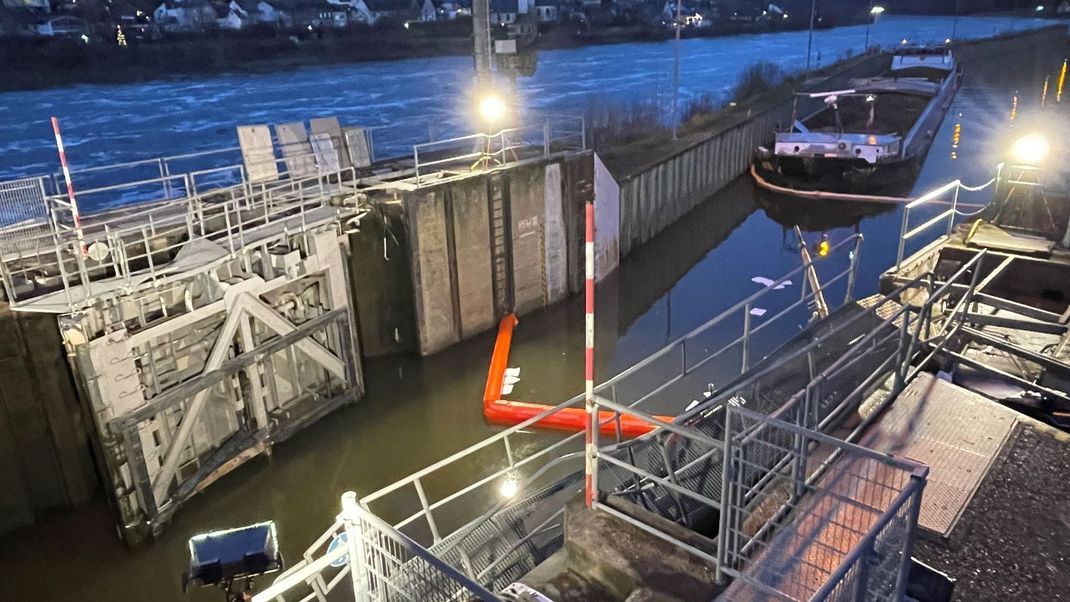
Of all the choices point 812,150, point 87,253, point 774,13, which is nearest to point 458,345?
point 87,253

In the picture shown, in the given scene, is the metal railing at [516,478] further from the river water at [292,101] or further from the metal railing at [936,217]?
the river water at [292,101]

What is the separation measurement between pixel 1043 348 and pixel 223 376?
1143cm

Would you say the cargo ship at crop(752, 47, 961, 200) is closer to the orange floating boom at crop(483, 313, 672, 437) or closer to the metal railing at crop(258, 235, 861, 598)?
the metal railing at crop(258, 235, 861, 598)

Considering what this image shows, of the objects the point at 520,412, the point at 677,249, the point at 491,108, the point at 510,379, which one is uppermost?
the point at 491,108

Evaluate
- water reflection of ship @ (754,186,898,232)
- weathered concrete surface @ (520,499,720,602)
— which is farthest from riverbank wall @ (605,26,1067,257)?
weathered concrete surface @ (520,499,720,602)

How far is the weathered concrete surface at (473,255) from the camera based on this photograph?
1596 centimetres

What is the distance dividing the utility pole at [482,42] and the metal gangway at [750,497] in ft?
40.8

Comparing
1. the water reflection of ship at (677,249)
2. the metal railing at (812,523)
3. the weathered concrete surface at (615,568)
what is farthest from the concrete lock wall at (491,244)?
the metal railing at (812,523)

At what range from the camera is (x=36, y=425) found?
10.4 m

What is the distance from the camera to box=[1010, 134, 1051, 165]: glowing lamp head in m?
12.5

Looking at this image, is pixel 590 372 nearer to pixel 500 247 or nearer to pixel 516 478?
pixel 516 478

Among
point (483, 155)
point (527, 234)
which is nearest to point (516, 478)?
point (527, 234)

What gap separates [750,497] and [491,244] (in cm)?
1185

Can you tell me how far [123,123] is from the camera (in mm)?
43625
